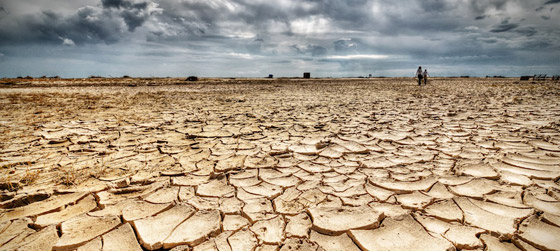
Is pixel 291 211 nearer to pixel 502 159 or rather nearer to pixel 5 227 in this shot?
pixel 5 227

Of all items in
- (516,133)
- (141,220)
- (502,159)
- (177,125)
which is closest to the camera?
(141,220)

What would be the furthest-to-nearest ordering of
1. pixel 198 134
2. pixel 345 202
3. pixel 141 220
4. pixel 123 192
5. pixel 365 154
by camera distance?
pixel 198 134 → pixel 365 154 → pixel 123 192 → pixel 345 202 → pixel 141 220

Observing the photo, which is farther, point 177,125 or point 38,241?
point 177,125

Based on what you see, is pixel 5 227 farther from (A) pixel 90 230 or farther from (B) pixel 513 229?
(B) pixel 513 229

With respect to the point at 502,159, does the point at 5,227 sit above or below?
below

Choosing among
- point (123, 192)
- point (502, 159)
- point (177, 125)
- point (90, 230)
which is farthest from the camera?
point (177, 125)

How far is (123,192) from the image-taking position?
68.2 inches

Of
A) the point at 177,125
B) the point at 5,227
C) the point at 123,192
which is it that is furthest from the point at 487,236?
the point at 177,125

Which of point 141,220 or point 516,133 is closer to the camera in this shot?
point 141,220

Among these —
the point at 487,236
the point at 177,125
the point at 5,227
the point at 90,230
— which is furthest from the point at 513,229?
the point at 177,125

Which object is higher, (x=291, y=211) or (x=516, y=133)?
(x=516, y=133)

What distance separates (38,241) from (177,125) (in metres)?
2.77

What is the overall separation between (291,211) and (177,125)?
119 inches

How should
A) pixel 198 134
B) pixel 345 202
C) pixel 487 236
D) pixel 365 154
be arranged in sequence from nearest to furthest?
pixel 487 236 → pixel 345 202 → pixel 365 154 → pixel 198 134
